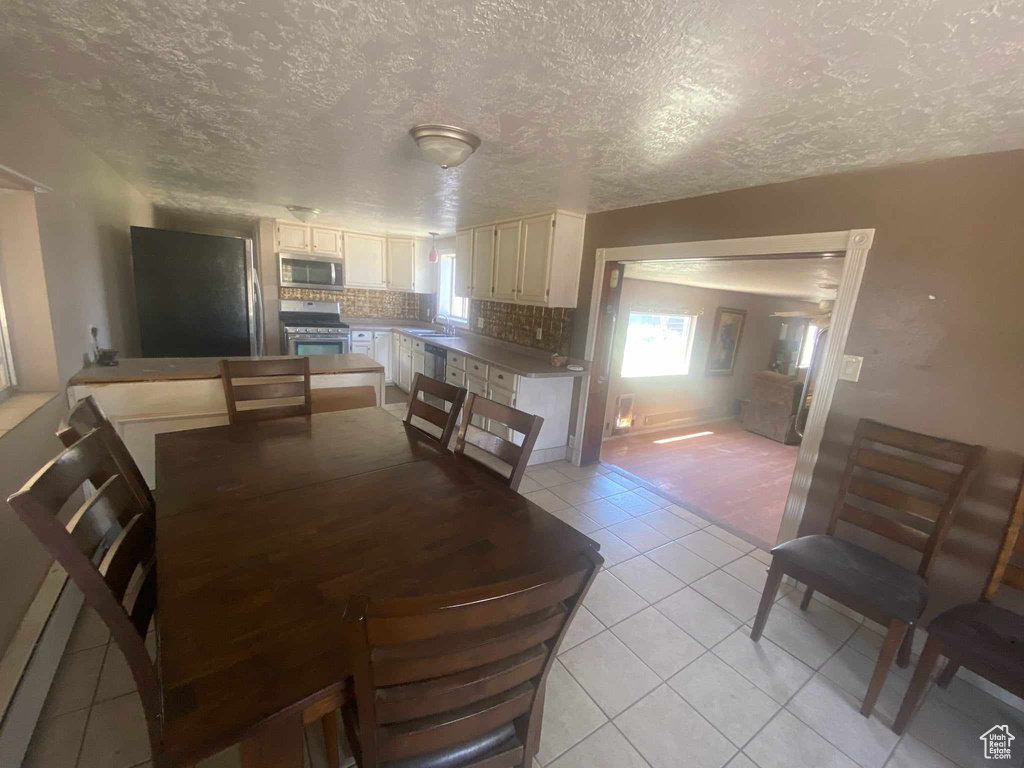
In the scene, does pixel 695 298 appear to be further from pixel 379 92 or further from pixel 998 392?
pixel 379 92

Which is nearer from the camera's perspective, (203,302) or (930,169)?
(930,169)

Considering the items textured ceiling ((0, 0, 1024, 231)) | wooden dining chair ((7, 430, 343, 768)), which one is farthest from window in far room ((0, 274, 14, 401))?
wooden dining chair ((7, 430, 343, 768))

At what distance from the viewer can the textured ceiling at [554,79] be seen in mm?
972

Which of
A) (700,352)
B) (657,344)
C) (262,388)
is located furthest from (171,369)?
(700,352)

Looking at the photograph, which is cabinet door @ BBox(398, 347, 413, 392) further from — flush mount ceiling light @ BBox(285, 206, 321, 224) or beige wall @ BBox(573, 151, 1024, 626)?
beige wall @ BBox(573, 151, 1024, 626)

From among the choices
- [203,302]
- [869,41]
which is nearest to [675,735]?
[869,41]

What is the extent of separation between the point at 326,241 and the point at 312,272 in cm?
44

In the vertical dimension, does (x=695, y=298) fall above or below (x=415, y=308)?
above

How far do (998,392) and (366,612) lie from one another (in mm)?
2397

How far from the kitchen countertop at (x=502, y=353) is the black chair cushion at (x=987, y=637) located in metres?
2.38

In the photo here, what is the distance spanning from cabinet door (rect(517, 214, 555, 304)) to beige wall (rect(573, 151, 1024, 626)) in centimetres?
169

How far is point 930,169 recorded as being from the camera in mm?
1683
